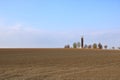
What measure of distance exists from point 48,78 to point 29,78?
1371 mm

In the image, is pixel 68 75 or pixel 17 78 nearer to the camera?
pixel 17 78

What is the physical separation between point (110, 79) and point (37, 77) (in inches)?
209

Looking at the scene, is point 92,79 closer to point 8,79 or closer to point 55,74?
point 55,74

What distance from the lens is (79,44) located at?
83938 millimetres

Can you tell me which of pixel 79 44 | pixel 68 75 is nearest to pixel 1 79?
pixel 68 75

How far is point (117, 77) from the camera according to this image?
22469mm

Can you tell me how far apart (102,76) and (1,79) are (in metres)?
7.58

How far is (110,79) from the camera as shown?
21344 mm

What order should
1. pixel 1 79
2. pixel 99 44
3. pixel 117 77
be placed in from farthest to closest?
pixel 99 44 → pixel 117 77 → pixel 1 79

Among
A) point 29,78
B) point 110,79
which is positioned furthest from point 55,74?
point 110,79

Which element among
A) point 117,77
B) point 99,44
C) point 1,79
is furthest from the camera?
point 99,44

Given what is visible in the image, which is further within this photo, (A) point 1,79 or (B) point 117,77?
(B) point 117,77

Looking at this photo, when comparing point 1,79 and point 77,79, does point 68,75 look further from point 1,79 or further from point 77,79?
point 1,79

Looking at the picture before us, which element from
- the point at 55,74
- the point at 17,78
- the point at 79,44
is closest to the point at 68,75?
the point at 55,74
